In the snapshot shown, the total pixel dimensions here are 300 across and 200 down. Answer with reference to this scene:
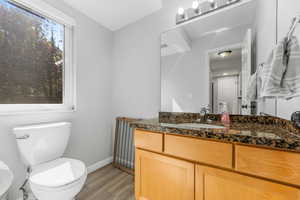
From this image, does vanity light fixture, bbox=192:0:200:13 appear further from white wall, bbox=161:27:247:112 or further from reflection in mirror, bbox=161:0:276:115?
white wall, bbox=161:27:247:112

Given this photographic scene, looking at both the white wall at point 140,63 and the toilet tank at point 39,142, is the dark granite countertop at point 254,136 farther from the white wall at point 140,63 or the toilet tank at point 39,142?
the toilet tank at point 39,142

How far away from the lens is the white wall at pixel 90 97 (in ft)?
5.84

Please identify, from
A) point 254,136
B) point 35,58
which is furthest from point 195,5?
point 35,58

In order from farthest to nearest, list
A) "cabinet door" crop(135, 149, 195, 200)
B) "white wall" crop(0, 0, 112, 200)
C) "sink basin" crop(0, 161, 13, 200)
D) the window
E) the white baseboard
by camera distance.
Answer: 1. the white baseboard
2. "white wall" crop(0, 0, 112, 200)
3. the window
4. "cabinet door" crop(135, 149, 195, 200)
5. "sink basin" crop(0, 161, 13, 200)

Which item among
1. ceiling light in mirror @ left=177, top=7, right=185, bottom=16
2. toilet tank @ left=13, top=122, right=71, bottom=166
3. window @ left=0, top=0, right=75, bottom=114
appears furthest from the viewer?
ceiling light in mirror @ left=177, top=7, right=185, bottom=16

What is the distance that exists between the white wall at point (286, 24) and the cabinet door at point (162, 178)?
2.30 ft

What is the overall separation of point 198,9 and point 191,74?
731 millimetres

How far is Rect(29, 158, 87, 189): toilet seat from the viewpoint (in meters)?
1.01

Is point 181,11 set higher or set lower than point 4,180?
higher

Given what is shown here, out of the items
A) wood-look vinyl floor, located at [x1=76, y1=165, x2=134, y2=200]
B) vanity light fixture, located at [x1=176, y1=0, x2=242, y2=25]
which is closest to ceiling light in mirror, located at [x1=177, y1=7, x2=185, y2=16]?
vanity light fixture, located at [x1=176, y1=0, x2=242, y2=25]

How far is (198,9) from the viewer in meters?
1.53

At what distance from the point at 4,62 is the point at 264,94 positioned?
2108 millimetres

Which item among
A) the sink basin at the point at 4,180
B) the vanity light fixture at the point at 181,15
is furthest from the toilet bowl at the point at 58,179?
the vanity light fixture at the point at 181,15

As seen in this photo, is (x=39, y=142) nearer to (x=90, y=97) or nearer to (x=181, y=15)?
(x=90, y=97)
